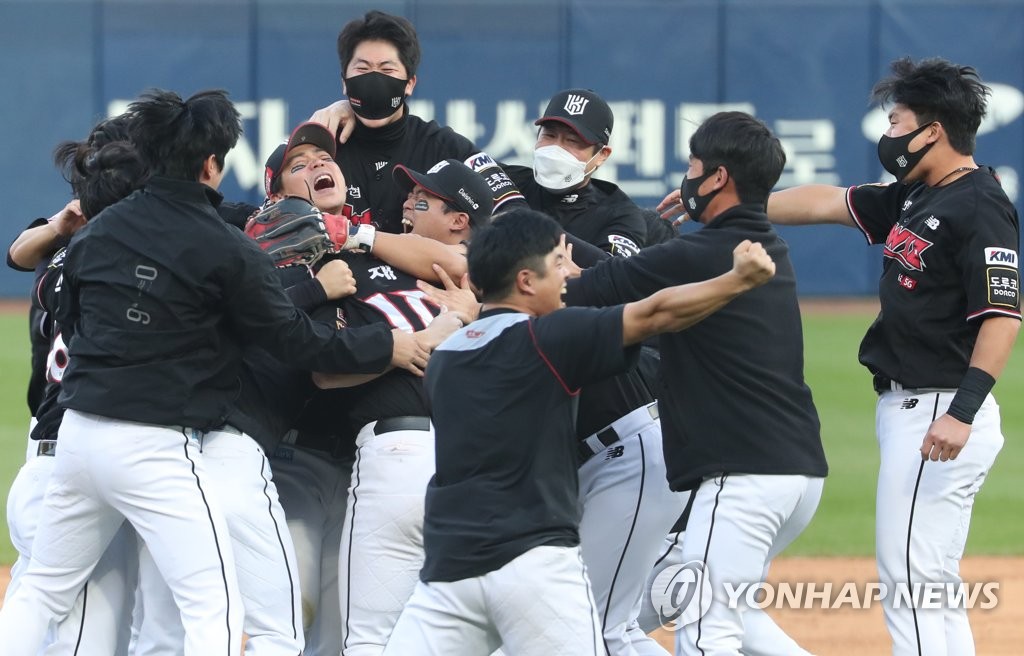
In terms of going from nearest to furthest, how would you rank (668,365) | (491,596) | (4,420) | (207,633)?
(491,596), (207,633), (668,365), (4,420)

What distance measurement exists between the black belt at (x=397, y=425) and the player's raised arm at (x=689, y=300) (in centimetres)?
121

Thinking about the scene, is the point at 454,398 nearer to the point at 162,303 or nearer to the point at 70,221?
the point at 162,303

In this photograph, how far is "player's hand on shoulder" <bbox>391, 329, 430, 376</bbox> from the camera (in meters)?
4.61

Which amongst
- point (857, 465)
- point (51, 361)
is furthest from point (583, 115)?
point (857, 465)

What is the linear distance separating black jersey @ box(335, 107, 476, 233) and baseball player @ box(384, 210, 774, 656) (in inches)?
67.3

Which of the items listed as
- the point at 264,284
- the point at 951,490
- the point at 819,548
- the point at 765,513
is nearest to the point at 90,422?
the point at 264,284

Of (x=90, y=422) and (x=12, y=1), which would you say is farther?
(x=12, y=1)

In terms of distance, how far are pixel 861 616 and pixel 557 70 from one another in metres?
12.2

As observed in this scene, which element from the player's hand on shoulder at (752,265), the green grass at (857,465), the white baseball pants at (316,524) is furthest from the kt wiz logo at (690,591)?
the green grass at (857,465)

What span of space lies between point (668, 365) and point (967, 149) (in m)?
1.40

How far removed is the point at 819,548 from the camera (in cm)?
793

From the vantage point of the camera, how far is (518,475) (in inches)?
147

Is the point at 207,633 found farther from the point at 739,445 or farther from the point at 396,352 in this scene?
the point at 739,445

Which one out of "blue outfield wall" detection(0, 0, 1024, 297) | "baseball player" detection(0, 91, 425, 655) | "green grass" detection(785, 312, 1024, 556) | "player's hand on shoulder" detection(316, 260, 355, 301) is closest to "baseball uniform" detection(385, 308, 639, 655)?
"baseball player" detection(0, 91, 425, 655)
